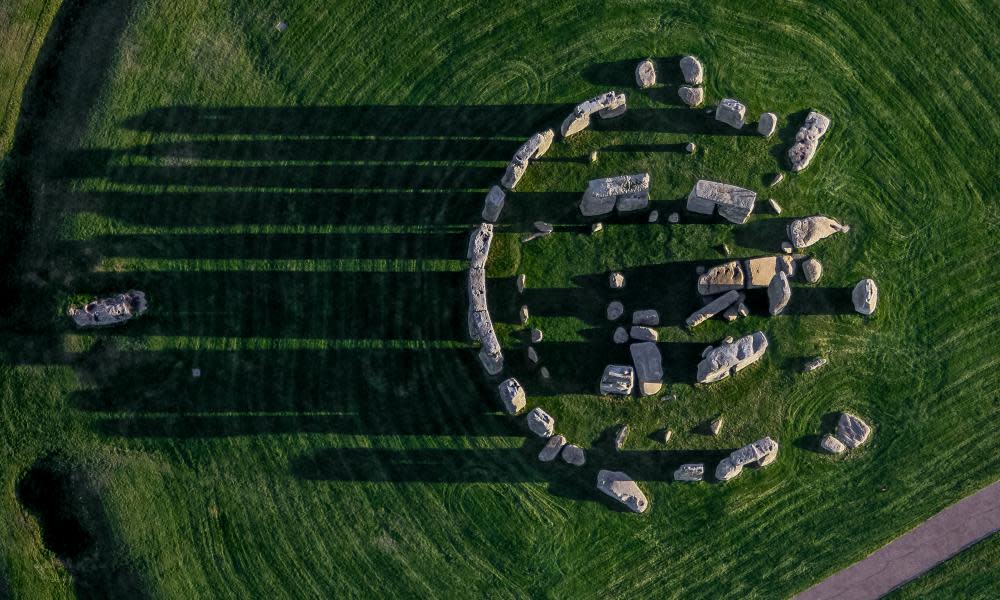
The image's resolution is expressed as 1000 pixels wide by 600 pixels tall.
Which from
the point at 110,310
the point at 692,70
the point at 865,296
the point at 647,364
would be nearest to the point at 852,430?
the point at 865,296

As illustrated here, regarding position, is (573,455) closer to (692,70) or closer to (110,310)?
(692,70)

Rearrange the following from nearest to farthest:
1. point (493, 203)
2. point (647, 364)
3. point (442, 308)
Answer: point (647, 364) < point (493, 203) < point (442, 308)

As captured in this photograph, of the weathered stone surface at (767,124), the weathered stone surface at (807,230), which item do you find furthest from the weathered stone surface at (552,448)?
the weathered stone surface at (767,124)

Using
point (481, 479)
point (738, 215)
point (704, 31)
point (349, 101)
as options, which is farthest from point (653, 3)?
point (481, 479)

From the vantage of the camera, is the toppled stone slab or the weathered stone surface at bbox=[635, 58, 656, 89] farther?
the weathered stone surface at bbox=[635, 58, 656, 89]

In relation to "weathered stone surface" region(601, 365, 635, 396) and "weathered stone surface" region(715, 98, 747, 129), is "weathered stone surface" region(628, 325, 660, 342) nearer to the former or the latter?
"weathered stone surface" region(601, 365, 635, 396)

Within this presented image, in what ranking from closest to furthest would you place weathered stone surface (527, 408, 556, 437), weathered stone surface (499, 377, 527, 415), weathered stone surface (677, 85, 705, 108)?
1. weathered stone surface (499, 377, 527, 415)
2. weathered stone surface (527, 408, 556, 437)
3. weathered stone surface (677, 85, 705, 108)

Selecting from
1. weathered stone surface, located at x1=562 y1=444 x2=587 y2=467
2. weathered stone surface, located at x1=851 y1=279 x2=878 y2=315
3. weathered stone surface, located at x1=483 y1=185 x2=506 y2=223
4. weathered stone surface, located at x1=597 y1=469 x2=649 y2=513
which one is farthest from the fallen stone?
weathered stone surface, located at x1=483 y1=185 x2=506 y2=223
